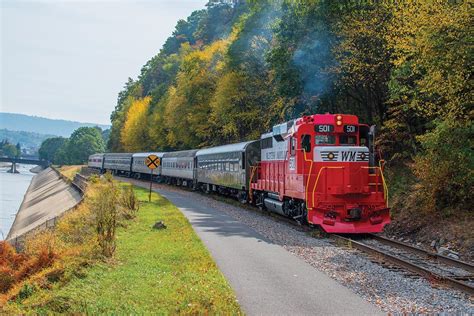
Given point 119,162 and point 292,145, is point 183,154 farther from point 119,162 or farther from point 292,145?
point 119,162

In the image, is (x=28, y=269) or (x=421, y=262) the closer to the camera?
(x=421, y=262)

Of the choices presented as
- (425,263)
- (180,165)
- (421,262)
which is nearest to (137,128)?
(180,165)

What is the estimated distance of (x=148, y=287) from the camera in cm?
1012

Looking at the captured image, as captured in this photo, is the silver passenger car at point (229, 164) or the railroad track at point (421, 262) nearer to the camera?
the railroad track at point (421, 262)

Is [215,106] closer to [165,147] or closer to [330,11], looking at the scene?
[330,11]

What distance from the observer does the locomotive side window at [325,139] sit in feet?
59.2

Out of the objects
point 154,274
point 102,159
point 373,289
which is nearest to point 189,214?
point 154,274

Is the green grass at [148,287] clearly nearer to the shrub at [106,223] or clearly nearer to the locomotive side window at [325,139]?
the shrub at [106,223]

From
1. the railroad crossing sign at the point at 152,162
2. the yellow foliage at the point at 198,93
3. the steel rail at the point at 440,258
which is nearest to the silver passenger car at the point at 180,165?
the yellow foliage at the point at 198,93

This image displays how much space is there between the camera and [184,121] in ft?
213

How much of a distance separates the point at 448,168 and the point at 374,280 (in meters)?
7.82

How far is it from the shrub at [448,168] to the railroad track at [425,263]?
118 inches

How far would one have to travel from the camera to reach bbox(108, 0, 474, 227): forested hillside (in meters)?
16.2

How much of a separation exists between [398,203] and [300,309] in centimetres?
1391
